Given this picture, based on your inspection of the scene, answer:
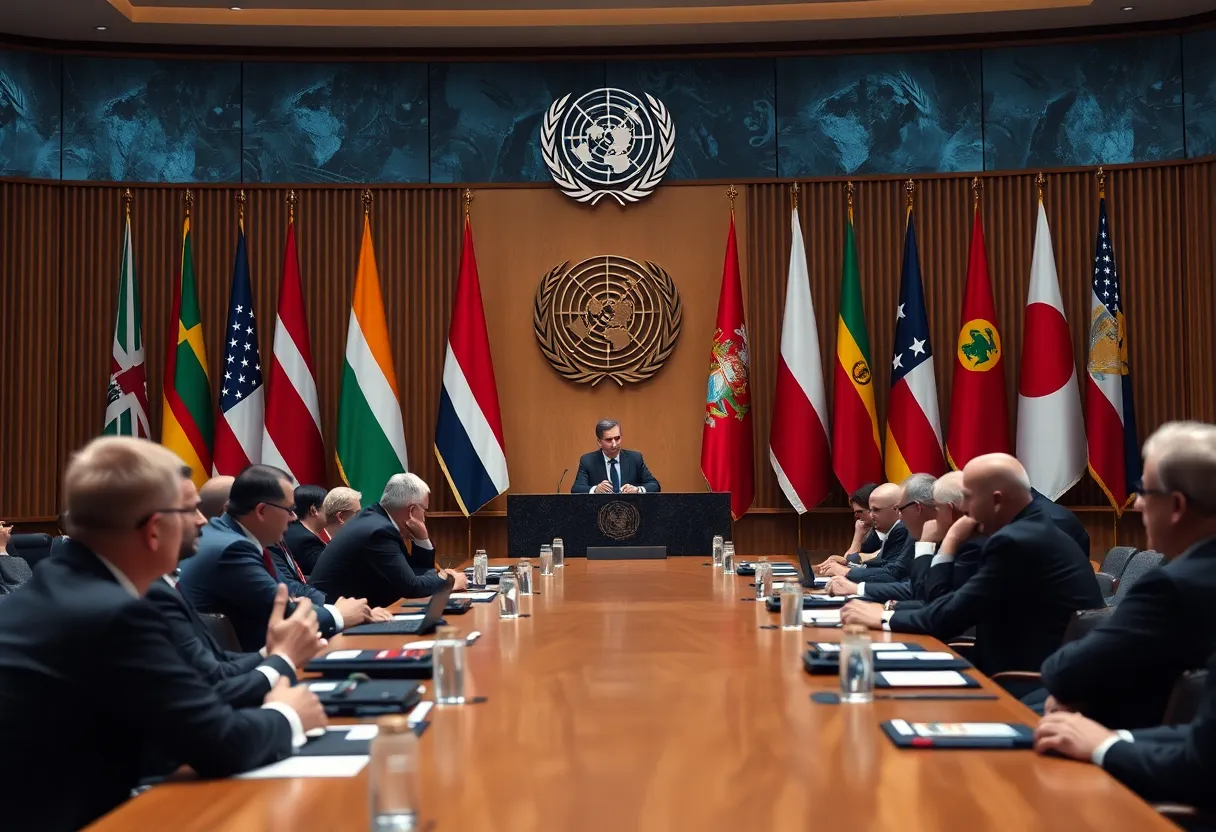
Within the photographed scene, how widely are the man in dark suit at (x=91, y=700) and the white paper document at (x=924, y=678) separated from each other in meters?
1.45

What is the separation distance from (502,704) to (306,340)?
7.34m

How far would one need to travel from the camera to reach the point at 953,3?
9430mm

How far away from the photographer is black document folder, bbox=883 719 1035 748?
2350 mm

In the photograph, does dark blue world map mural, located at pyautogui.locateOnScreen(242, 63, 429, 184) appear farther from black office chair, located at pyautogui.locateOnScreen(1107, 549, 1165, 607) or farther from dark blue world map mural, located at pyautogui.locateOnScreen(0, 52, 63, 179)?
black office chair, located at pyautogui.locateOnScreen(1107, 549, 1165, 607)

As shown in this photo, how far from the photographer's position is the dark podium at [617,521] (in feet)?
24.0

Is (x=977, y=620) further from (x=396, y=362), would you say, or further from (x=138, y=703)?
(x=396, y=362)

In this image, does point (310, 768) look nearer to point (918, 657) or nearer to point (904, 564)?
point (918, 657)

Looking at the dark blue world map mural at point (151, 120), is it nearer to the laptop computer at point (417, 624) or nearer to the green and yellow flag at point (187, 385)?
the green and yellow flag at point (187, 385)

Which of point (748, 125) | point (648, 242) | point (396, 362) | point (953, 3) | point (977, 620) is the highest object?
point (953, 3)

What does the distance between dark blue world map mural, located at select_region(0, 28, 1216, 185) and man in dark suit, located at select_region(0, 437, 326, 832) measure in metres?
8.07

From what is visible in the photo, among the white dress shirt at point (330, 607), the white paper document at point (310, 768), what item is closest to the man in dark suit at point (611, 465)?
the white dress shirt at point (330, 607)

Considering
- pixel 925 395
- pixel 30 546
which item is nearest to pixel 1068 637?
pixel 925 395

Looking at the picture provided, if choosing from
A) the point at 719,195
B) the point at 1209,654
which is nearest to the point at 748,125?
the point at 719,195

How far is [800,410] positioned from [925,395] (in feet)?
3.01
